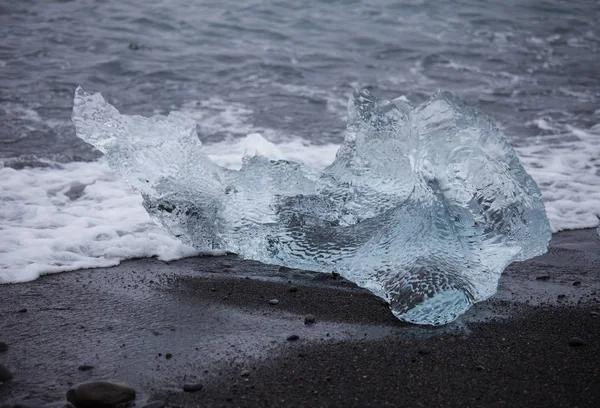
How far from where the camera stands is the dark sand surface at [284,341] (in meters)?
2.46

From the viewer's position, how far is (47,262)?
368 cm

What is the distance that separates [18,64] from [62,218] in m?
4.78

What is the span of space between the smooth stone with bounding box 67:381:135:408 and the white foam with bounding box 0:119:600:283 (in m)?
1.34

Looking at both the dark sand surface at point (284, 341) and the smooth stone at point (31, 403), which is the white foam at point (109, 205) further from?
the smooth stone at point (31, 403)

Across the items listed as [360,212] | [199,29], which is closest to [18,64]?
[199,29]

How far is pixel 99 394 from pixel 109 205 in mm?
2454

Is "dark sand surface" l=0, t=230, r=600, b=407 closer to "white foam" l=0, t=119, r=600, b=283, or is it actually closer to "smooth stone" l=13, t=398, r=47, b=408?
"smooth stone" l=13, t=398, r=47, b=408

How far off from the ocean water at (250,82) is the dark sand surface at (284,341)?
0.51 metres

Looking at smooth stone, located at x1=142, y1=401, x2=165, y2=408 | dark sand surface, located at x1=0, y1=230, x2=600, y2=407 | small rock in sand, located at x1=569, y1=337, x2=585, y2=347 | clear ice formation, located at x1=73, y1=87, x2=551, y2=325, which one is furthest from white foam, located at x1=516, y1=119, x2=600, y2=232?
smooth stone, located at x1=142, y1=401, x2=165, y2=408

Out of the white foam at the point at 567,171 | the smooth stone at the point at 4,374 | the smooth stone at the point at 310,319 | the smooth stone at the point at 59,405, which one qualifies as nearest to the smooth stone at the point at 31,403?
the smooth stone at the point at 59,405

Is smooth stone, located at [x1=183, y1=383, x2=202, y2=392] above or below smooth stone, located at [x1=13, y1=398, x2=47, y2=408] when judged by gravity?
above

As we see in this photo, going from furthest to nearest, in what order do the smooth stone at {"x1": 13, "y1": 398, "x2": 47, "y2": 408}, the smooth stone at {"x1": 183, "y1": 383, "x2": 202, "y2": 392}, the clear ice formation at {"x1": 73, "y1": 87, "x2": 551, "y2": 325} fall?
the clear ice formation at {"x1": 73, "y1": 87, "x2": 551, "y2": 325} → the smooth stone at {"x1": 183, "y1": 383, "x2": 202, "y2": 392} → the smooth stone at {"x1": 13, "y1": 398, "x2": 47, "y2": 408}

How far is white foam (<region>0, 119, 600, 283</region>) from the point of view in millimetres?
3811

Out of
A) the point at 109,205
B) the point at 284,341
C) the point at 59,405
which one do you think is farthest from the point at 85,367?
the point at 109,205
